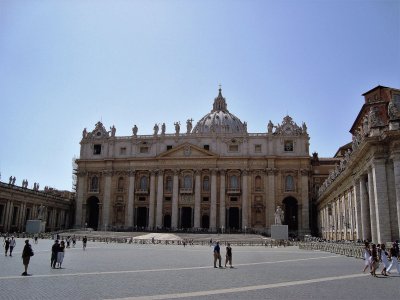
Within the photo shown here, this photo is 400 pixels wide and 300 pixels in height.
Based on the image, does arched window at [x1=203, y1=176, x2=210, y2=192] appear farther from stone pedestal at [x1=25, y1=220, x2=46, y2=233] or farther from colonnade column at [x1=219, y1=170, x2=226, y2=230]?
stone pedestal at [x1=25, y1=220, x2=46, y2=233]

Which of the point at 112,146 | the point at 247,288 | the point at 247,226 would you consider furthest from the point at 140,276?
the point at 112,146

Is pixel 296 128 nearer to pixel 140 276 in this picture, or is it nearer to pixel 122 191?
pixel 122 191

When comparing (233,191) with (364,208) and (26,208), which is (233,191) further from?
(364,208)

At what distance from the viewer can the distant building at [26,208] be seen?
58581 millimetres

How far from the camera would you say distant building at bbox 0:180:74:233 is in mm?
58581

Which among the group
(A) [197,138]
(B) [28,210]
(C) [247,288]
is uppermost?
(A) [197,138]

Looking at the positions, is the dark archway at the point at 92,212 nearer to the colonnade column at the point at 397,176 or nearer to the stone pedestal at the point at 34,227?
the stone pedestal at the point at 34,227

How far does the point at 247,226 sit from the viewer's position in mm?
69438

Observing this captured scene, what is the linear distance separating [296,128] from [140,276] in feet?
206

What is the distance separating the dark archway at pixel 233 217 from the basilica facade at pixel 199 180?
0.18 meters

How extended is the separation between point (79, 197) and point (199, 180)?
76.8ft

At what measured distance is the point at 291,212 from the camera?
7412 cm

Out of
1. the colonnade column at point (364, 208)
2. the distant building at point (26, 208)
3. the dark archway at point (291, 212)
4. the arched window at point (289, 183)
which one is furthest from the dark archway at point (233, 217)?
the colonnade column at point (364, 208)

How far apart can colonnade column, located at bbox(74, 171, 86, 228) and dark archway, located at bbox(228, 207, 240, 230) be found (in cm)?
2744
